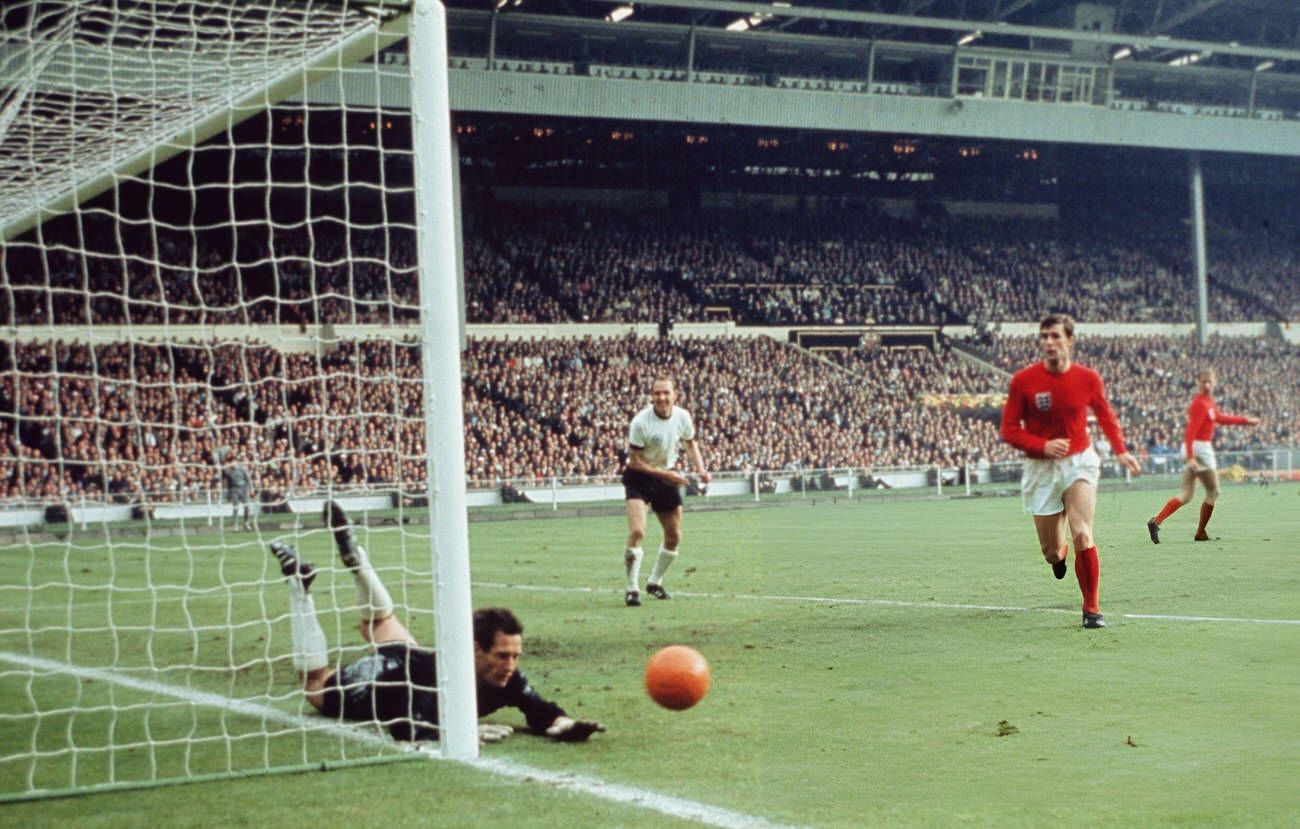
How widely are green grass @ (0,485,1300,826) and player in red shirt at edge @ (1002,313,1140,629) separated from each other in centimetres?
81

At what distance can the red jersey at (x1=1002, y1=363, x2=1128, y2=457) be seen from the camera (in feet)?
32.2

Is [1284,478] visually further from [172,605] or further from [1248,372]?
[172,605]

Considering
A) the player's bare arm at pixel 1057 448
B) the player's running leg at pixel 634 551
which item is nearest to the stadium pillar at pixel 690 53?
the player's running leg at pixel 634 551

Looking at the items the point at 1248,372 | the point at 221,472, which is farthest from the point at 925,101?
the point at 221,472

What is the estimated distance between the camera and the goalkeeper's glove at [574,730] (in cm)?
583

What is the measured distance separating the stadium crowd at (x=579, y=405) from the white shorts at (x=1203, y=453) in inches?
567

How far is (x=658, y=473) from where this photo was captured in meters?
12.1

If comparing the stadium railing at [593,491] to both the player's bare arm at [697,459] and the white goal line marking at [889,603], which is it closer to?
the white goal line marking at [889,603]

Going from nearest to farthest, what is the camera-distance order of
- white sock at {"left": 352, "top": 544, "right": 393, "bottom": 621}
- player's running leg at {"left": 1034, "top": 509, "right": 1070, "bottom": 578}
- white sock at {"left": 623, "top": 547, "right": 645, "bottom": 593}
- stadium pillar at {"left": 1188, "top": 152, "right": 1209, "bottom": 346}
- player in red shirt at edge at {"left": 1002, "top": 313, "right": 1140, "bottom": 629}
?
1. white sock at {"left": 352, "top": 544, "right": 393, "bottom": 621}
2. player in red shirt at edge at {"left": 1002, "top": 313, "right": 1140, "bottom": 629}
3. player's running leg at {"left": 1034, "top": 509, "right": 1070, "bottom": 578}
4. white sock at {"left": 623, "top": 547, "right": 645, "bottom": 593}
5. stadium pillar at {"left": 1188, "top": 152, "right": 1209, "bottom": 346}

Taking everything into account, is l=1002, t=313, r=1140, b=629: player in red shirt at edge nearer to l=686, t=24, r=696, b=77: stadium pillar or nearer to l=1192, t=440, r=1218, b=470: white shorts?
l=1192, t=440, r=1218, b=470: white shorts

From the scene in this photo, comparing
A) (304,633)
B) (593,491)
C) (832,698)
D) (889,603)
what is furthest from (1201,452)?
(593,491)

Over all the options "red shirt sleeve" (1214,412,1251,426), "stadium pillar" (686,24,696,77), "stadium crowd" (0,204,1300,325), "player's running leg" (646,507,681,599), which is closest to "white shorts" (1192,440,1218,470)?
"red shirt sleeve" (1214,412,1251,426)

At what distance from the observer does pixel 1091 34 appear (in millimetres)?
43469

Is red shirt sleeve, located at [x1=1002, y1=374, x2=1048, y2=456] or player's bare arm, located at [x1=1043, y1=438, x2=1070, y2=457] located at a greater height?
red shirt sleeve, located at [x1=1002, y1=374, x2=1048, y2=456]
